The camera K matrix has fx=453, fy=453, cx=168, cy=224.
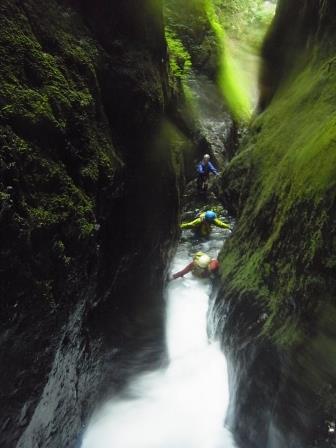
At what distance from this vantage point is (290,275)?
502 centimetres

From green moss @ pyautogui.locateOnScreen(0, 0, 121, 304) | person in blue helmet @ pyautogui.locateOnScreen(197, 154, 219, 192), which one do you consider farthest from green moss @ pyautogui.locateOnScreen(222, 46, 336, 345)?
person in blue helmet @ pyautogui.locateOnScreen(197, 154, 219, 192)

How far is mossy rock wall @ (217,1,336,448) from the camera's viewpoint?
4.20m

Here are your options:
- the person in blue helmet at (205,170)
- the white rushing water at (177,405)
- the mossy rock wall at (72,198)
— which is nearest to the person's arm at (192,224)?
the person in blue helmet at (205,170)

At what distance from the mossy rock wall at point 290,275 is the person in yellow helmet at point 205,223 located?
3205 mm

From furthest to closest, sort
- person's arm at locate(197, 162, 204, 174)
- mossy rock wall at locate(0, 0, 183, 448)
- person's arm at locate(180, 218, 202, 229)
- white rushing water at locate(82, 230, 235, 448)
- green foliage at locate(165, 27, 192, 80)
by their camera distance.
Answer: person's arm at locate(197, 162, 204, 174), green foliage at locate(165, 27, 192, 80), person's arm at locate(180, 218, 202, 229), white rushing water at locate(82, 230, 235, 448), mossy rock wall at locate(0, 0, 183, 448)

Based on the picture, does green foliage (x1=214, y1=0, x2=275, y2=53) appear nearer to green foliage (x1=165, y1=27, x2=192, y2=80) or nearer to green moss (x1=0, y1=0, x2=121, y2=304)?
green foliage (x1=165, y1=27, x2=192, y2=80)

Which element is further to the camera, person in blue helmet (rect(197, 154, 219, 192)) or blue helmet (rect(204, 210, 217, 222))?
person in blue helmet (rect(197, 154, 219, 192))

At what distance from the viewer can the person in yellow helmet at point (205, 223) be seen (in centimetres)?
1274

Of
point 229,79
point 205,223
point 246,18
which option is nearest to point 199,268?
point 205,223

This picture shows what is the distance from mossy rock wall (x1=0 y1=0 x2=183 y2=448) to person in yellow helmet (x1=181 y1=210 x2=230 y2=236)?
5.27m

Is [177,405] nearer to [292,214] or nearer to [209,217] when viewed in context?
[292,214]

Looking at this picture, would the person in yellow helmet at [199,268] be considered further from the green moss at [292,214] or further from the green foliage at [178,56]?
the green foliage at [178,56]

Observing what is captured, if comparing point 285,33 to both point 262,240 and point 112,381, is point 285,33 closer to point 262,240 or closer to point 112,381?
point 262,240

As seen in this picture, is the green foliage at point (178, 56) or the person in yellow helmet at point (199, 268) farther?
the green foliage at point (178, 56)
